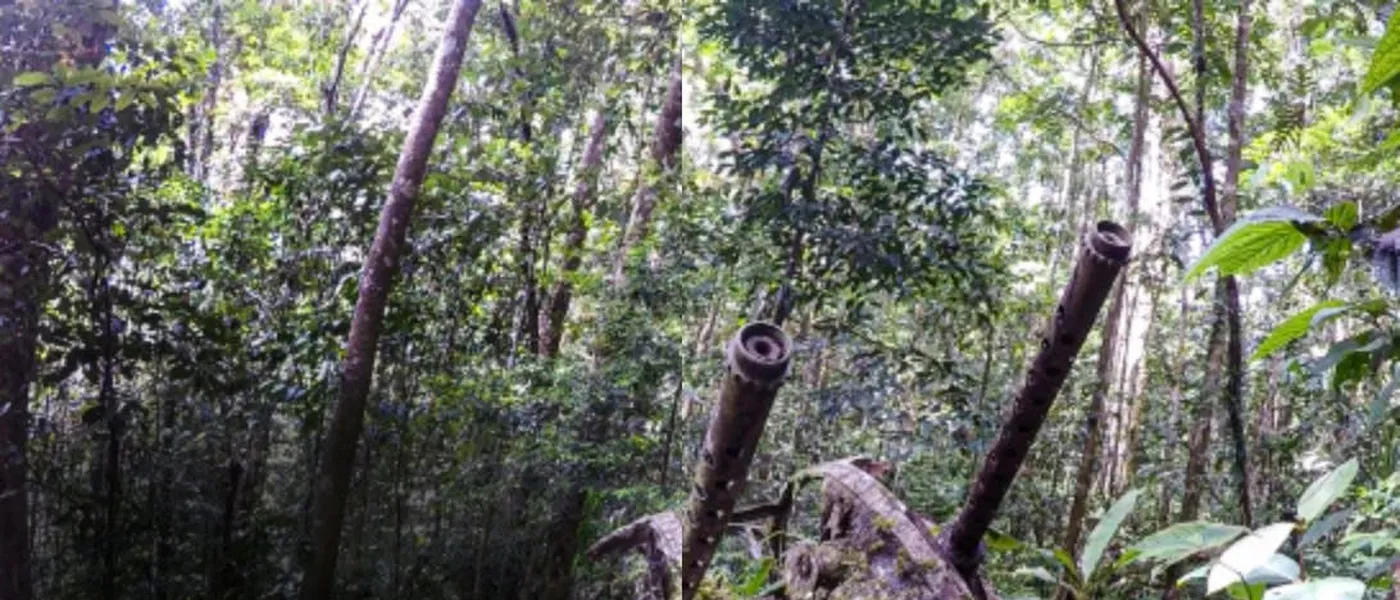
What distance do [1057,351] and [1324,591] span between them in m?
0.32

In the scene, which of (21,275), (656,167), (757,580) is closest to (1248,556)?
(757,580)

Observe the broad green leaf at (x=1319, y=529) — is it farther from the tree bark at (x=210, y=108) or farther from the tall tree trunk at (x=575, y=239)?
the tree bark at (x=210, y=108)

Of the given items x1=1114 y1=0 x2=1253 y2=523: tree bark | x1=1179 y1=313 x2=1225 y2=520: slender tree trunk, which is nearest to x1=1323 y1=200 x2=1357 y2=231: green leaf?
x1=1114 y1=0 x2=1253 y2=523: tree bark

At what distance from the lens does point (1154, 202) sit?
354 inches

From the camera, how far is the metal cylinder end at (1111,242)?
2.72 feet

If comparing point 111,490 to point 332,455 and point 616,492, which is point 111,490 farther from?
point 616,492

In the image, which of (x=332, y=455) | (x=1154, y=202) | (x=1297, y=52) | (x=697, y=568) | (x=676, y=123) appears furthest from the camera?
(x=1297, y=52)

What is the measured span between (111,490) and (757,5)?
11.0ft

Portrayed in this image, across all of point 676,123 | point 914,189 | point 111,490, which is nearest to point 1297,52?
point 676,123

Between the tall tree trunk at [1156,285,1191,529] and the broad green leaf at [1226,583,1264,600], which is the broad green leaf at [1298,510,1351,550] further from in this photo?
the tall tree trunk at [1156,285,1191,529]

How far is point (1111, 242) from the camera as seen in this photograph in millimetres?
840

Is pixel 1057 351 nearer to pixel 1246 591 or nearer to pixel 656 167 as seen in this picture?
pixel 1246 591

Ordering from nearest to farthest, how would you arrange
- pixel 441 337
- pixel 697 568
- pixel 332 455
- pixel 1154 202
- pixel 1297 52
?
1. pixel 697 568
2. pixel 332 455
3. pixel 441 337
4. pixel 1154 202
5. pixel 1297 52

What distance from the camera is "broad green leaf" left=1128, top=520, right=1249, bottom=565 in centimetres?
72
